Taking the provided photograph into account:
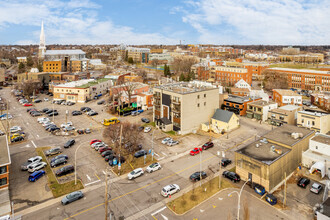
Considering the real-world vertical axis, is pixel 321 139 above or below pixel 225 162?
above

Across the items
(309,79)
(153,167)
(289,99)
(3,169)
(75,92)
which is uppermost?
(309,79)

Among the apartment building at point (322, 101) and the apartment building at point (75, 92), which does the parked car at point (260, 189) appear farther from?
the apartment building at point (75, 92)

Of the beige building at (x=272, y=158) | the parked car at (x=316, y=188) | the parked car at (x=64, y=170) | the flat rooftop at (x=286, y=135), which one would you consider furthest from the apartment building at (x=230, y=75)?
the parked car at (x=64, y=170)

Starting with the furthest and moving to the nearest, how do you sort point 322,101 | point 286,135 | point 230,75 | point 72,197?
point 230,75
point 322,101
point 286,135
point 72,197

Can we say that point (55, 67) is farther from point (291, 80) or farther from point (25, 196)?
point (291, 80)

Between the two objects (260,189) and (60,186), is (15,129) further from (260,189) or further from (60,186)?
(260,189)

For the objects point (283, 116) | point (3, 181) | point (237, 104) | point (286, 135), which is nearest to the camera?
point (3, 181)

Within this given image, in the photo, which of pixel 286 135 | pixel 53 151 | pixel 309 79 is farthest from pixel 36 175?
pixel 309 79

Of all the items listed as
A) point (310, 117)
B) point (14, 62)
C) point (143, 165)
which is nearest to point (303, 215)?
point (143, 165)
